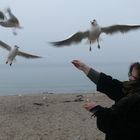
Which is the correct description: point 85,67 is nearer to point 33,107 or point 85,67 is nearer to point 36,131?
point 36,131

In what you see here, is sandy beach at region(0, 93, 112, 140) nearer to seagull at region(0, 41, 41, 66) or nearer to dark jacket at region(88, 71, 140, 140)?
seagull at region(0, 41, 41, 66)

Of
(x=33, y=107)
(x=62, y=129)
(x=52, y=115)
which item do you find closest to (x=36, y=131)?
(x=62, y=129)

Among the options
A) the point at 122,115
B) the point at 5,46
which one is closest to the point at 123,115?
the point at 122,115

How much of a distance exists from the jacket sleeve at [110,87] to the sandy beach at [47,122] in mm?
4278

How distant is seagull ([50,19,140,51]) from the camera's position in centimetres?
873

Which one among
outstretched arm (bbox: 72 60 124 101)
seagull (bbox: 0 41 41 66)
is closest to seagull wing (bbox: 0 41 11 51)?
seagull (bbox: 0 41 41 66)

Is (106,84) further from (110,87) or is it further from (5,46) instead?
(5,46)

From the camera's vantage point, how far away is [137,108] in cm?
379

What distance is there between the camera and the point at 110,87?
4.26 meters

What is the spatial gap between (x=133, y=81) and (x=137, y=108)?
0.22m

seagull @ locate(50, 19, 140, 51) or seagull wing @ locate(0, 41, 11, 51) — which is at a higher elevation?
seagull @ locate(50, 19, 140, 51)

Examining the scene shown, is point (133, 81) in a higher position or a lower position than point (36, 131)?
higher

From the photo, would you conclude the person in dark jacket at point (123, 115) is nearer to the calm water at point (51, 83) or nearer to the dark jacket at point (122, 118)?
the dark jacket at point (122, 118)

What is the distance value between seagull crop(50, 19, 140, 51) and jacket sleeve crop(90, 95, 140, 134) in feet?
13.7
